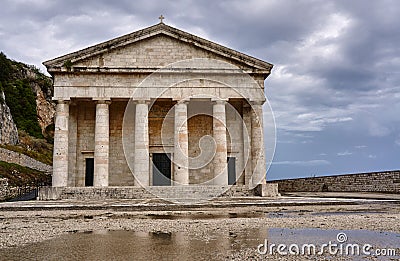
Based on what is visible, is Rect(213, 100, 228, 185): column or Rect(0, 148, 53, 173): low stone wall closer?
Rect(213, 100, 228, 185): column

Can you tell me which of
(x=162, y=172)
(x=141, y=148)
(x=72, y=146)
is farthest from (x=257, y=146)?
(x=72, y=146)

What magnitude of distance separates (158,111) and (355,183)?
598 inches

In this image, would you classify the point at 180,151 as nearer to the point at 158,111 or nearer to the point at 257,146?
the point at 158,111

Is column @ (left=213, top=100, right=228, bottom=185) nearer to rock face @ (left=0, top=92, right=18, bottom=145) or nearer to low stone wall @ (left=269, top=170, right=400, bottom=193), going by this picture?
low stone wall @ (left=269, top=170, right=400, bottom=193)

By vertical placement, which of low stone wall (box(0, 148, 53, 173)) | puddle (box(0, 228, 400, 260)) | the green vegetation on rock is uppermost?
low stone wall (box(0, 148, 53, 173))

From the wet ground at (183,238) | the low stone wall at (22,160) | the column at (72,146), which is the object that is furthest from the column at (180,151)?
the low stone wall at (22,160)

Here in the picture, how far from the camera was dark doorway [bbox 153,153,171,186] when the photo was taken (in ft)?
92.9

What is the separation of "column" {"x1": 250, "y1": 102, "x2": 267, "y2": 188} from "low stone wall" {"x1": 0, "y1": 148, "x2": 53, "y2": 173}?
2510cm

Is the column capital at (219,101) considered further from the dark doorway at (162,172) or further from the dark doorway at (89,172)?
the dark doorway at (89,172)

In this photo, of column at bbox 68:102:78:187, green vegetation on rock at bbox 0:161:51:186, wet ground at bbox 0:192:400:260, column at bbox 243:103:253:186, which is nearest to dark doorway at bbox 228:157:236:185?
column at bbox 243:103:253:186

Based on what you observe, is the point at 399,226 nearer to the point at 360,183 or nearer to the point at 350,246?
the point at 350,246

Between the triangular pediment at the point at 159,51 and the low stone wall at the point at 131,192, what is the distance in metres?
8.26

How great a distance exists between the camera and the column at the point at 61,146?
80.9ft

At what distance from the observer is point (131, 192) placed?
68.3 feet
